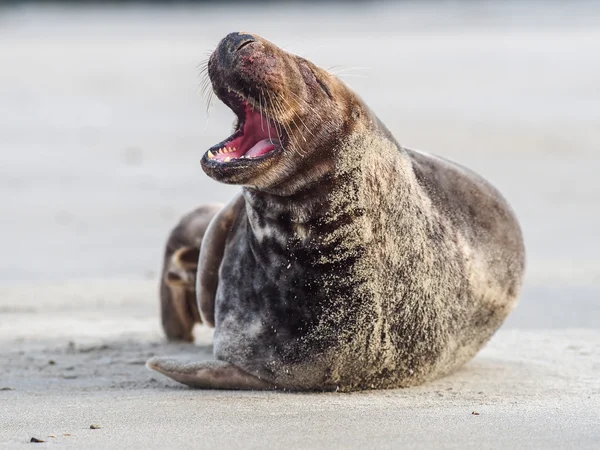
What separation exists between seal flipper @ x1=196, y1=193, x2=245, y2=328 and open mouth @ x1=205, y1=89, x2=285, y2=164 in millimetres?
679

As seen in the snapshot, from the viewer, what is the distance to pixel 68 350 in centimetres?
638

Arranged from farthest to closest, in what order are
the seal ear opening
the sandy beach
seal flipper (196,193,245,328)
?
the seal ear opening → seal flipper (196,193,245,328) → the sandy beach

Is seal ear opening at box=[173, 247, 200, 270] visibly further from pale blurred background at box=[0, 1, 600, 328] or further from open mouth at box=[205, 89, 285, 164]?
open mouth at box=[205, 89, 285, 164]

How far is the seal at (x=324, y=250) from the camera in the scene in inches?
194

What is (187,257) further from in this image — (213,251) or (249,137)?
(249,137)

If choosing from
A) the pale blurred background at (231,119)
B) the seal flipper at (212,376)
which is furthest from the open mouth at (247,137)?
the pale blurred background at (231,119)

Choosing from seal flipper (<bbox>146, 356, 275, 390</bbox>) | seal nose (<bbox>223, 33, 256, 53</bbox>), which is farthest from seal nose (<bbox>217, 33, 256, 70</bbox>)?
seal flipper (<bbox>146, 356, 275, 390</bbox>)

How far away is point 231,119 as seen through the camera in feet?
56.4

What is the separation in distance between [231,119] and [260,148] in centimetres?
1228

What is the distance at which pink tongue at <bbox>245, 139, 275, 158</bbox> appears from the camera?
16.3ft

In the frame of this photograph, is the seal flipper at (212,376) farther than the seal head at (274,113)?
Yes

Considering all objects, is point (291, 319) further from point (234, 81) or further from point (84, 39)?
point (84, 39)

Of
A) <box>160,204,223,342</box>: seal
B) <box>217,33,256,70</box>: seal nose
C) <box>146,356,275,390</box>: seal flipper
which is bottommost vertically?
<box>146,356,275,390</box>: seal flipper

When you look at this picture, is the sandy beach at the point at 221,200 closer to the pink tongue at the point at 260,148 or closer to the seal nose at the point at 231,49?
the pink tongue at the point at 260,148
